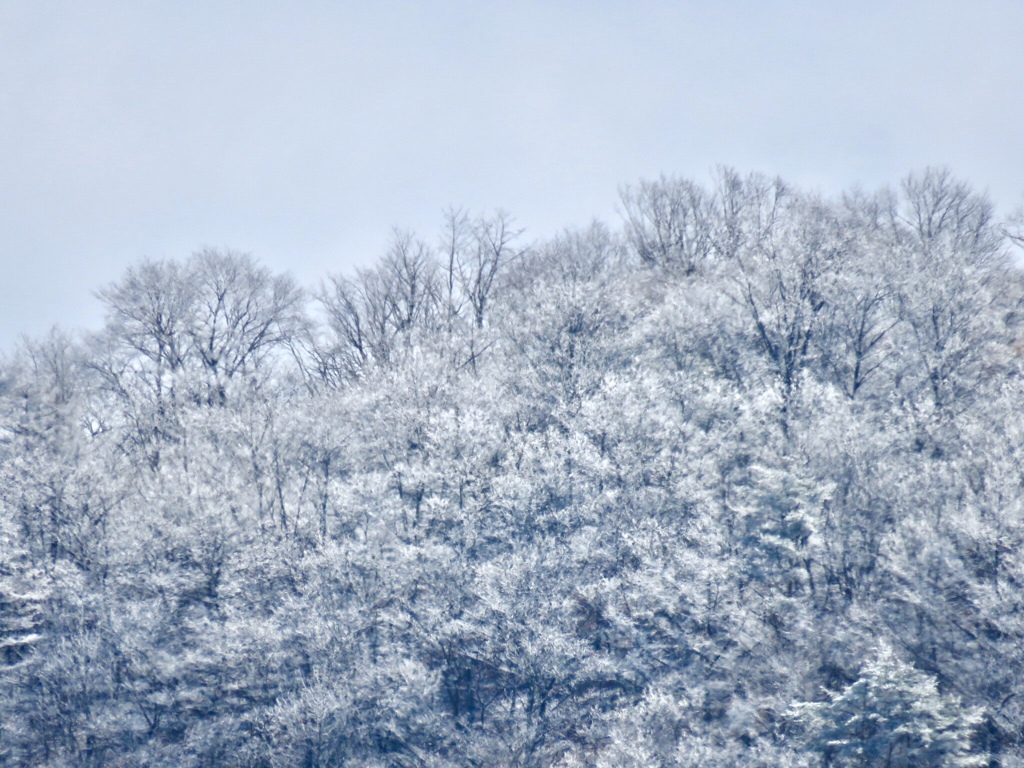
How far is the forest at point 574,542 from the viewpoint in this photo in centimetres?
2258

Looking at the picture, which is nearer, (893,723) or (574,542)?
(893,723)

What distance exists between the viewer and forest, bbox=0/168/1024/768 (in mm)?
22578

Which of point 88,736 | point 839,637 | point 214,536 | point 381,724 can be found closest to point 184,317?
point 214,536

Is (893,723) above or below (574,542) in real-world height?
below

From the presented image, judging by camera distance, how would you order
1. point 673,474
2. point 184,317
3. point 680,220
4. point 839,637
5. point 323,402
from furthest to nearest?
point 680,220 < point 184,317 < point 323,402 < point 673,474 < point 839,637

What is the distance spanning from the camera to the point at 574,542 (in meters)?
26.5

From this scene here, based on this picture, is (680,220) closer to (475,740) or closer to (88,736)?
(475,740)

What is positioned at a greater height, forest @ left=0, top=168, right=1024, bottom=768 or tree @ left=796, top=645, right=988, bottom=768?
forest @ left=0, top=168, right=1024, bottom=768

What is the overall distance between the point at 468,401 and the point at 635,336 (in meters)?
7.90

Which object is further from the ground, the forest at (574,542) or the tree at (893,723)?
the forest at (574,542)

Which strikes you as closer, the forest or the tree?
the tree

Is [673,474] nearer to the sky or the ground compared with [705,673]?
nearer to the sky

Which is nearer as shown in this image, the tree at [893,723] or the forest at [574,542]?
the tree at [893,723]

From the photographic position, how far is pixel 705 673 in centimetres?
2383
